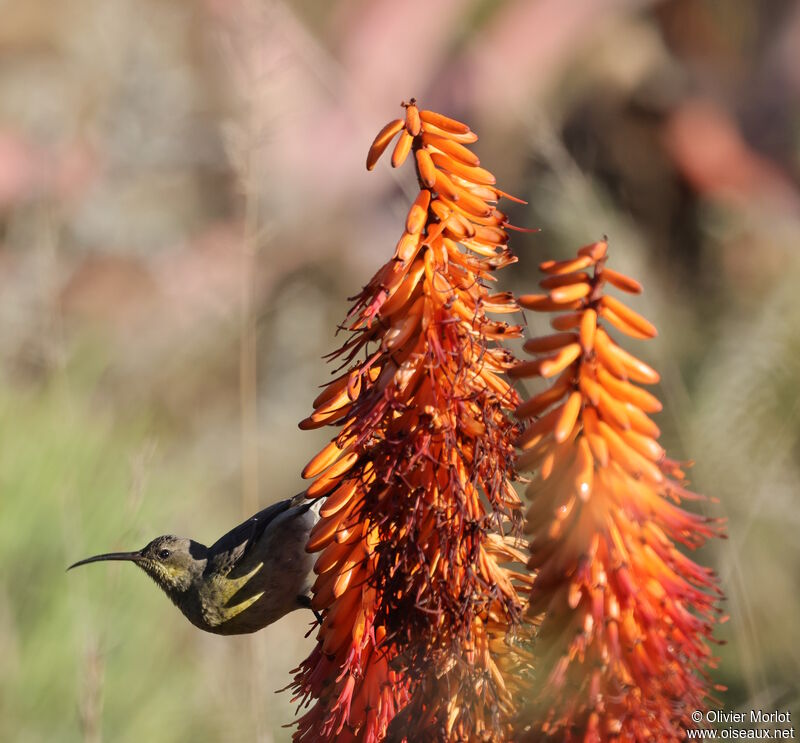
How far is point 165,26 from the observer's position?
9586mm

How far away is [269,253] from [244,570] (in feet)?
20.8

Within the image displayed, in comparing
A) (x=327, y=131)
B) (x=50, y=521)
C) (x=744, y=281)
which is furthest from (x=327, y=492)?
(x=327, y=131)

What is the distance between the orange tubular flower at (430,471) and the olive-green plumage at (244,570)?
89 cm

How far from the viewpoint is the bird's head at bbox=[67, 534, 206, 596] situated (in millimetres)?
3252

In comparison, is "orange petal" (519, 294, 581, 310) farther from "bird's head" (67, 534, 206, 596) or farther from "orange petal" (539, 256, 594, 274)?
"bird's head" (67, 534, 206, 596)

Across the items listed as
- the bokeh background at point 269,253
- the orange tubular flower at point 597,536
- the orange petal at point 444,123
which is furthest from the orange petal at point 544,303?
the bokeh background at point 269,253

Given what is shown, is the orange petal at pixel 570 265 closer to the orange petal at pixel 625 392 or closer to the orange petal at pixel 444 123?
the orange petal at pixel 625 392

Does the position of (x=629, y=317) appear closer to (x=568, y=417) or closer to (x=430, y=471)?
(x=568, y=417)

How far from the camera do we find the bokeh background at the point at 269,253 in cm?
421

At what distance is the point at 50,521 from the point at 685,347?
11.1 ft

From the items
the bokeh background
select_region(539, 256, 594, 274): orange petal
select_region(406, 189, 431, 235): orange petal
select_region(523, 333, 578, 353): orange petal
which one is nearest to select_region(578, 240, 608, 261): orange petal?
select_region(539, 256, 594, 274): orange petal

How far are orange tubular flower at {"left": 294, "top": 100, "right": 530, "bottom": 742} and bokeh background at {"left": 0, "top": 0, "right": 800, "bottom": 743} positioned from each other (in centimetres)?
147

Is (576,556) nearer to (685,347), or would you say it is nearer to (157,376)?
(685,347)

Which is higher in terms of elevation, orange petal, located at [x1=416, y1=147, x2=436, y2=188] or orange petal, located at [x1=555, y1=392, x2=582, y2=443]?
orange petal, located at [x1=416, y1=147, x2=436, y2=188]
